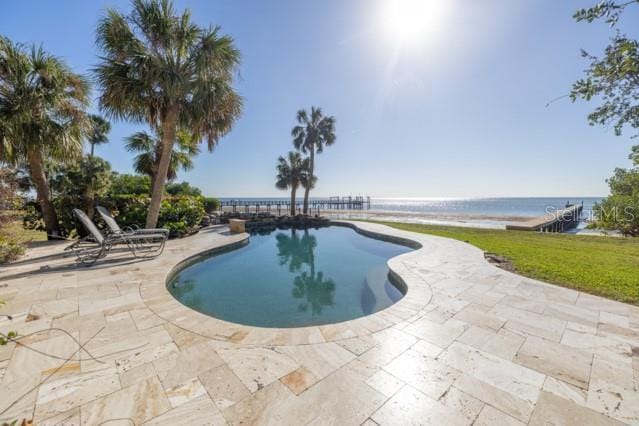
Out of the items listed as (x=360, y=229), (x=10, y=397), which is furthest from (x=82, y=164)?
(x=360, y=229)

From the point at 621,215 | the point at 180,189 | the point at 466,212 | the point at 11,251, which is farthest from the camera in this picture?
the point at 466,212

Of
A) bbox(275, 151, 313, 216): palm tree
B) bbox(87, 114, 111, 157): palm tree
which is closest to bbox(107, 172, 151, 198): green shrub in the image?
bbox(87, 114, 111, 157): palm tree

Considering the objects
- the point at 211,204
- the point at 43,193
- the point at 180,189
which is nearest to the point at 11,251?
the point at 43,193

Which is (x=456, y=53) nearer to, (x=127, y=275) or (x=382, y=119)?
(x=382, y=119)

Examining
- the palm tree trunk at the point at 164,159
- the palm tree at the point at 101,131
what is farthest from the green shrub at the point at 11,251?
the palm tree at the point at 101,131

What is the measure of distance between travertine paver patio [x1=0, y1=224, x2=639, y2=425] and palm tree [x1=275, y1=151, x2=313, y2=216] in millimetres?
14145

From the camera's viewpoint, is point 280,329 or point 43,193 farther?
point 43,193

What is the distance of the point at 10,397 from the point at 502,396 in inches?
136

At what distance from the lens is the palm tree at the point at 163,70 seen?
6.02m

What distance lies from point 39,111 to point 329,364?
9.40 m

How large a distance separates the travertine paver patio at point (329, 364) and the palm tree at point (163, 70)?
5.27m

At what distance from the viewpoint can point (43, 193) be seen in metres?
6.94

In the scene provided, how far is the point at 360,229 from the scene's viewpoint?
10898mm

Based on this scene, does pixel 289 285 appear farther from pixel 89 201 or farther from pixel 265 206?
A: pixel 265 206
